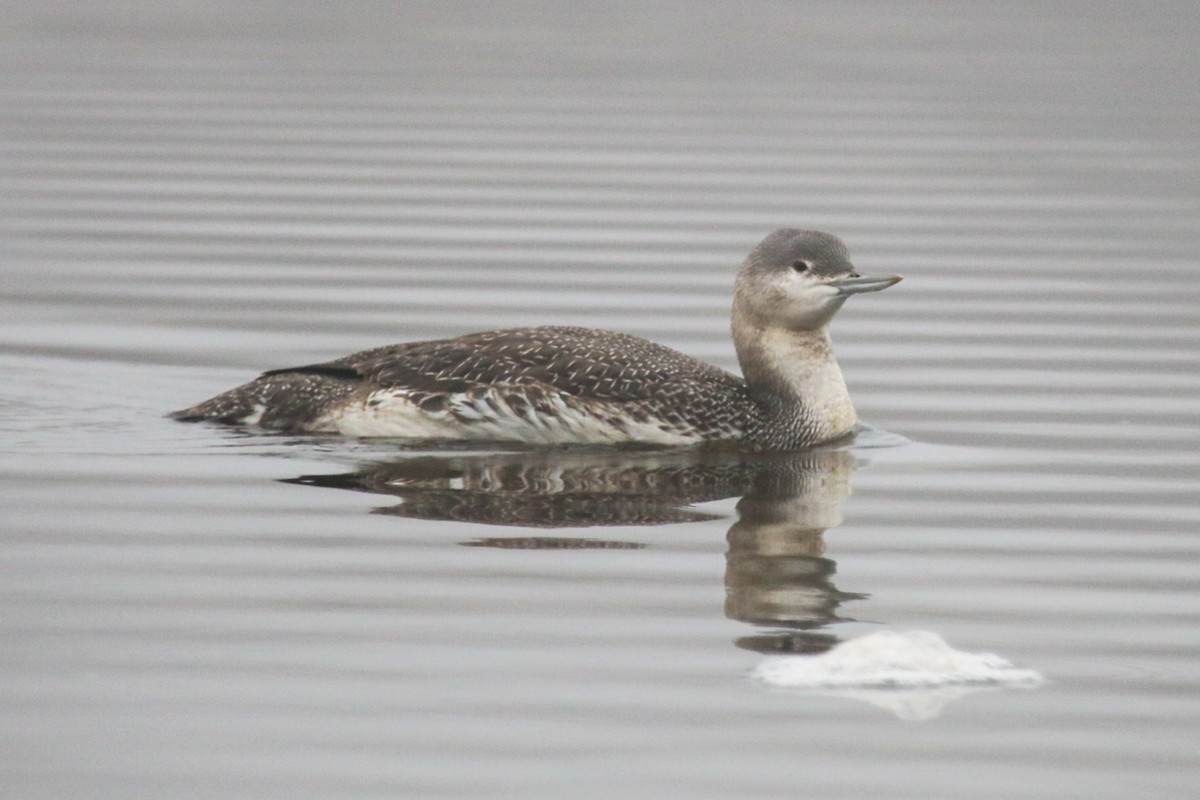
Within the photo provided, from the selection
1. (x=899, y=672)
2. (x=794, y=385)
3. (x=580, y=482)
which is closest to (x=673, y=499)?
(x=580, y=482)

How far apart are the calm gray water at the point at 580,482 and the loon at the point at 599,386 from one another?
0.74ft

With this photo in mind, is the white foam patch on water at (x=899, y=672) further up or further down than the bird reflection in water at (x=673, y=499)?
further down

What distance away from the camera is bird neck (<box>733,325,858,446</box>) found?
1067cm

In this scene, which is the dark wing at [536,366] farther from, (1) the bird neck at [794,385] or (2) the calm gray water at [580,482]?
(2) the calm gray water at [580,482]

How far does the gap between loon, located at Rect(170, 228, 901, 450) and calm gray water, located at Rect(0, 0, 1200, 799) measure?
225mm

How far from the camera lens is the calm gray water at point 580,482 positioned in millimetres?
6492

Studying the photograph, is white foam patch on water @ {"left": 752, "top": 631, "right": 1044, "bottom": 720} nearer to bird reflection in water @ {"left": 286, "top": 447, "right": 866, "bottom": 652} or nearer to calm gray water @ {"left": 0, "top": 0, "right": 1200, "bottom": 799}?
calm gray water @ {"left": 0, "top": 0, "right": 1200, "bottom": 799}

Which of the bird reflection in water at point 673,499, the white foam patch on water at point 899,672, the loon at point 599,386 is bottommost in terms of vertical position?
the white foam patch on water at point 899,672

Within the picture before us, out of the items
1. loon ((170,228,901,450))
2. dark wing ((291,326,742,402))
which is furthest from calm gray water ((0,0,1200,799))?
dark wing ((291,326,742,402))

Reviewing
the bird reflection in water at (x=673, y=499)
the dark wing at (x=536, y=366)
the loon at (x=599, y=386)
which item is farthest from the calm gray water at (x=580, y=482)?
the dark wing at (x=536, y=366)

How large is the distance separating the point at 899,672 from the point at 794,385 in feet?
12.5

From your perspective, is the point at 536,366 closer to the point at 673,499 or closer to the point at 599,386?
the point at 599,386

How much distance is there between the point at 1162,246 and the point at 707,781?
35.1 feet

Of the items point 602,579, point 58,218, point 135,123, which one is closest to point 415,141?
point 135,123
